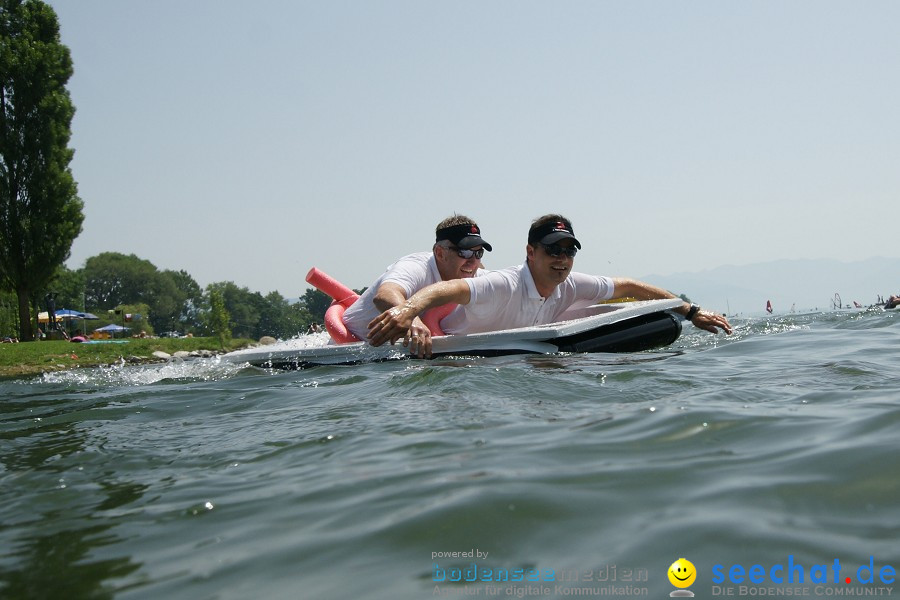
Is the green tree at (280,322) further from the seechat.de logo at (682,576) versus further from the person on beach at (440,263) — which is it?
the seechat.de logo at (682,576)

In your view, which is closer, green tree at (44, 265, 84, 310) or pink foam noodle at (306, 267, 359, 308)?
pink foam noodle at (306, 267, 359, 308)

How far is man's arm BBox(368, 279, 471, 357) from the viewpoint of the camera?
18.3 feet

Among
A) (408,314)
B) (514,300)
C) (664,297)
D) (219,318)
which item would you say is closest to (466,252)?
(514,300)

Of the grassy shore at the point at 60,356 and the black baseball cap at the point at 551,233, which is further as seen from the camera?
the grassy shore at the point at 60,356

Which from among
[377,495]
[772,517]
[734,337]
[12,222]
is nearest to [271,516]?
[377,495]

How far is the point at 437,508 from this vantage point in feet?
6.70

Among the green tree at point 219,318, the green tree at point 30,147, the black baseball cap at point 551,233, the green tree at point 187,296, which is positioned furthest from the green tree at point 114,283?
the black baseball cap at point 551,233

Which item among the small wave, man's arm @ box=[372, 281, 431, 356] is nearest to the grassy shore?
the small wave

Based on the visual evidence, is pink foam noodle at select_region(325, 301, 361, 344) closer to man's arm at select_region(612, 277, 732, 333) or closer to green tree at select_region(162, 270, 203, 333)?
man's arm at select_region(612, 277, 732, 333)

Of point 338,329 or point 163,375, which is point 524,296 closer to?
point 338,329

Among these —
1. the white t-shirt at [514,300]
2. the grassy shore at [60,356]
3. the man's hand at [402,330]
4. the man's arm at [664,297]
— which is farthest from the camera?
the grassy shore at [60,356]

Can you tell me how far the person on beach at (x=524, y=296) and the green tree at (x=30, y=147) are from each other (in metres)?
20.6

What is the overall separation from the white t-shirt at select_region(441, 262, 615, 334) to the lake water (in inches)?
76.6

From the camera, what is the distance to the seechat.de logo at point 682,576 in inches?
59.7
